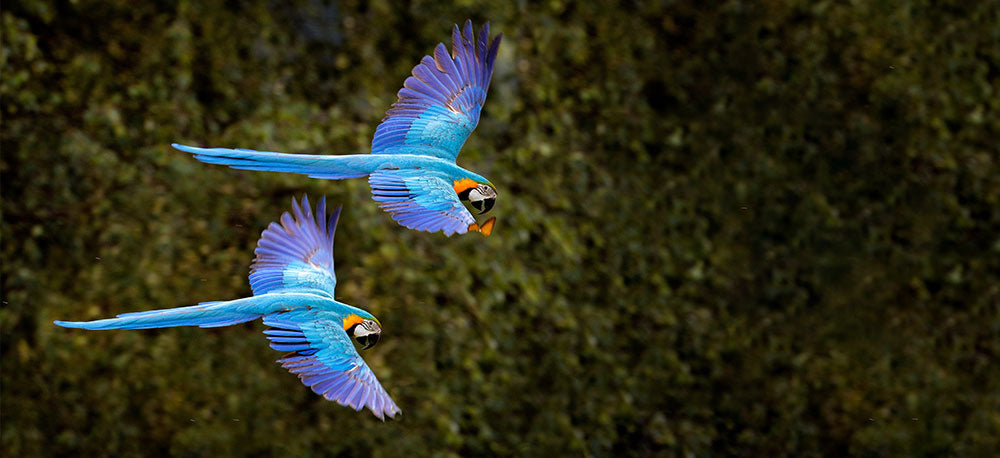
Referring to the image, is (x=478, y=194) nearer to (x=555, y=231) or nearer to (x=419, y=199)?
(x=419, y=199)

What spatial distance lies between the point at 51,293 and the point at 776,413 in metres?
4.69

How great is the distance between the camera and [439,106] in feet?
6.48

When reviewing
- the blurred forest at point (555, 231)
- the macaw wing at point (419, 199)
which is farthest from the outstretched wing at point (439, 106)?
the blurred forest at point (555, 231)

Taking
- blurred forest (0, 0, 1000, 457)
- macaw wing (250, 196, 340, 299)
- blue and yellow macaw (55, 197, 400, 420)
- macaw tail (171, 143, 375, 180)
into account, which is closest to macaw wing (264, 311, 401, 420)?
blue and yellow macaw (55, 197, 400, 420)

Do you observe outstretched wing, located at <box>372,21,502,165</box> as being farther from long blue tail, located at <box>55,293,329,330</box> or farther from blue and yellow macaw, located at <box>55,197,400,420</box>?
long blue tail, located at <box>55,293,329,330</box>

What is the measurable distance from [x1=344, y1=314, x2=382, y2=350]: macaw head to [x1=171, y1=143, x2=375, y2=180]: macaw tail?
0.88 feet

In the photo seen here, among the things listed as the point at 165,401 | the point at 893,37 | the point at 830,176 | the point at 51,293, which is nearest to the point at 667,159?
the point at 830,176

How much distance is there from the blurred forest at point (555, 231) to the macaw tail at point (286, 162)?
398cm

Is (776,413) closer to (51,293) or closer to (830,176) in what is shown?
(830,176)

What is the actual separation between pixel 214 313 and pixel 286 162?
1.04 ft

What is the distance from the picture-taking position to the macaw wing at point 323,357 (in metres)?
1.77

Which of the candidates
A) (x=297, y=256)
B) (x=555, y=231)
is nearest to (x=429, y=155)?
(x=297, y=256)

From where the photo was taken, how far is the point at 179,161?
6043mm

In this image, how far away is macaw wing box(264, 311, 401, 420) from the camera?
5.79ft
